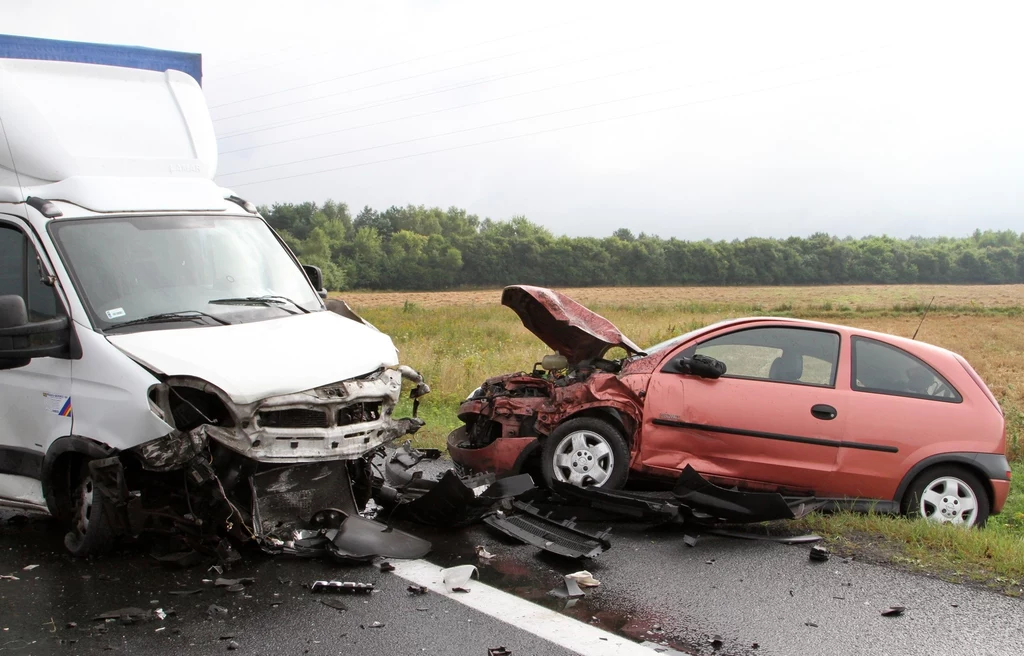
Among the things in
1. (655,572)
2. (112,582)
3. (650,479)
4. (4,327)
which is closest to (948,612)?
(655,572)

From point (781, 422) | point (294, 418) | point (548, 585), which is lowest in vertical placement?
point (548, 585)

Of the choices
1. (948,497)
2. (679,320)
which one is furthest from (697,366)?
(679,320)

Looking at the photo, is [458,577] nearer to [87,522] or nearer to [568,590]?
[568,590]

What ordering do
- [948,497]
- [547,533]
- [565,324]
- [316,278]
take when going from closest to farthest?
[547,533] → [948,497] → [565,324] → [316,278]

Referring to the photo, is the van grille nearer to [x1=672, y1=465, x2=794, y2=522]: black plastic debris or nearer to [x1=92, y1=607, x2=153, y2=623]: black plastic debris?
[x1=92, y1=607, x2=153, y2=623]: black plastic debris

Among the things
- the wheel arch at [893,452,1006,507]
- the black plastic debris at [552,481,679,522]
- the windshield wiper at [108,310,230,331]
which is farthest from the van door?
the wheel arch at [893,452,1006,507]

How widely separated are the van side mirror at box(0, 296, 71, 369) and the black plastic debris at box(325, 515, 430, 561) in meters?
2.03

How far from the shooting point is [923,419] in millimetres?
6457

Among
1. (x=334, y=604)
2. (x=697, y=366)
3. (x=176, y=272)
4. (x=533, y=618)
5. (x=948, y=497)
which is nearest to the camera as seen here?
(x=533, y=618)

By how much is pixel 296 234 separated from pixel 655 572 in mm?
74878

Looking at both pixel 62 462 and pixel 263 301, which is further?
pixel 263 301

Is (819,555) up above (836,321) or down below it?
above

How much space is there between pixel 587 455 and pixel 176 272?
3318 mm

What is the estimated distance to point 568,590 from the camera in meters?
4.96
